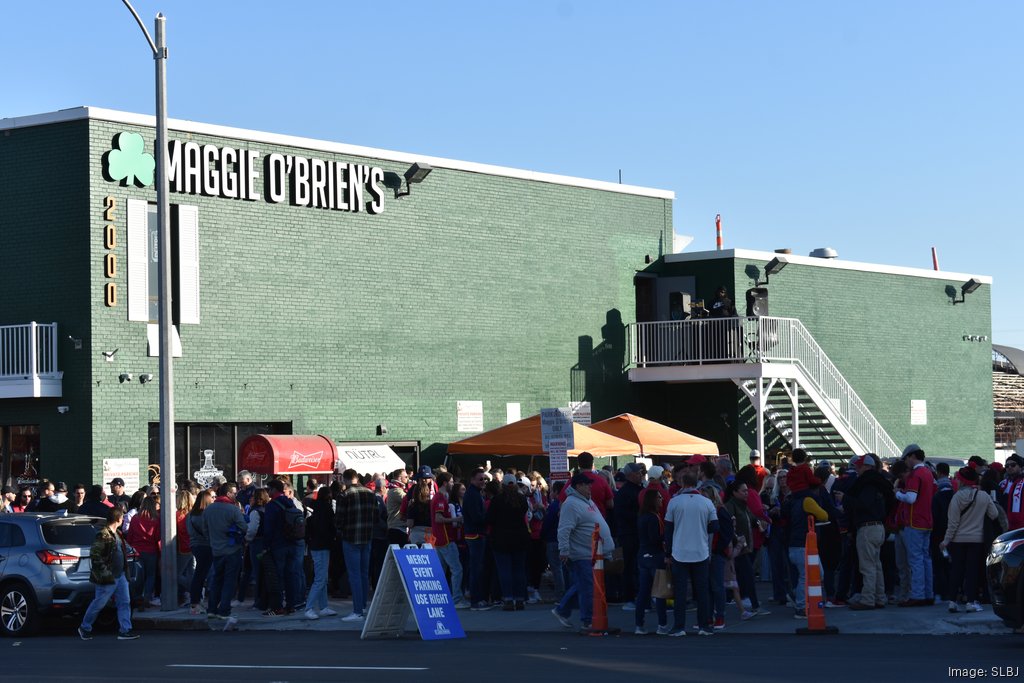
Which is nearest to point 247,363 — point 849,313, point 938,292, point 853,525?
point 853,525

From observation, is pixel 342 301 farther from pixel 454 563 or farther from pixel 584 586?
pixel 584 586

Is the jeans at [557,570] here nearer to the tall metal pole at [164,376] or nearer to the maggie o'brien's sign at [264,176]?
the tall metal pole at [164,376]

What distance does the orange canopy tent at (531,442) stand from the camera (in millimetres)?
26281

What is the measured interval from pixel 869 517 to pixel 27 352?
648 inches

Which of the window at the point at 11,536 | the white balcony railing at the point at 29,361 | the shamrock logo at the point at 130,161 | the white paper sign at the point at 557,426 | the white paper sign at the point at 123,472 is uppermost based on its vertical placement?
the shamrock logo at the point at 130,161

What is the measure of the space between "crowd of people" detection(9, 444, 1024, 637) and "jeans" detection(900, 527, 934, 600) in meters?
0.02

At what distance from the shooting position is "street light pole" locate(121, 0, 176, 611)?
20062 mm

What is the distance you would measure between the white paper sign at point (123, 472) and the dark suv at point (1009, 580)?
16.9 m

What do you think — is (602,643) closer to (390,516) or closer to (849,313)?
(390,516)

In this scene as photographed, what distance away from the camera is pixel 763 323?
34.1 metres

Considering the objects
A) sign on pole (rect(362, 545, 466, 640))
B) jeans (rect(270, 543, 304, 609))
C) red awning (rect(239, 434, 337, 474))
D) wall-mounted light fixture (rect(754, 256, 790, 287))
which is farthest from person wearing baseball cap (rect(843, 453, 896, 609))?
wall-mounted light fixture (rect(754, 256, 790, 287))

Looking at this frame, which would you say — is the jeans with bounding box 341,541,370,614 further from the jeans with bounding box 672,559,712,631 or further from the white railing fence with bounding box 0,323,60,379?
the white railing fence with bounding box 0,323,60,379

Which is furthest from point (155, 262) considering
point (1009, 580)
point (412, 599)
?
point (1009, 580)

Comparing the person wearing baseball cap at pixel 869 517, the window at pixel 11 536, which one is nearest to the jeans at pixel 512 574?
the person wearing baseball cap at pixel 869 517
